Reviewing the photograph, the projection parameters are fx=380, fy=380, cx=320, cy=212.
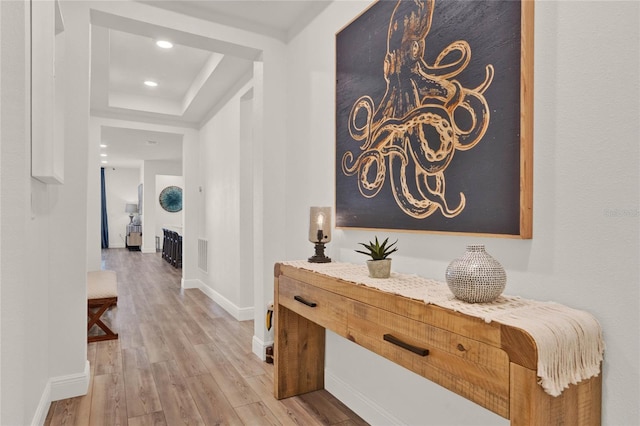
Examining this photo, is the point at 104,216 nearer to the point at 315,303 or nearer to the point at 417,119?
the point at 315,303

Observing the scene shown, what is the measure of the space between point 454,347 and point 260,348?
85.1 inches

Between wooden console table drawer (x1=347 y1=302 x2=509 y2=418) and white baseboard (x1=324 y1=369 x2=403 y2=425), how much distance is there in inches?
25.2

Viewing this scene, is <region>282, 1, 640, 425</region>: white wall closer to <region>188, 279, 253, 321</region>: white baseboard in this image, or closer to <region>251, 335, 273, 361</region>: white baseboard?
<region>251, 335, 273, 361</region>: white baseboard

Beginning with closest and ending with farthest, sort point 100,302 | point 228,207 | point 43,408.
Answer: point 43,408 < point 100,302 < point 228,207

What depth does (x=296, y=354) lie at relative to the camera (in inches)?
92.4

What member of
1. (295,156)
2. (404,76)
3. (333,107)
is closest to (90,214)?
(295,156)

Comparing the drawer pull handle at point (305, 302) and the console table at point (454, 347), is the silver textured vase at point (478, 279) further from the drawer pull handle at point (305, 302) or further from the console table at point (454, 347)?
the drawer pull handle at point (305, 302)

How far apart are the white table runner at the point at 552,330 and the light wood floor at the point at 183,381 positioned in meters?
1.23

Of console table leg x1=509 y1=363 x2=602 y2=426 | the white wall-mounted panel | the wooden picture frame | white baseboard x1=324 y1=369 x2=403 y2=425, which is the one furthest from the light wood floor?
the white wall-mounted panel

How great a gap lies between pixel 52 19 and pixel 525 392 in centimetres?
247

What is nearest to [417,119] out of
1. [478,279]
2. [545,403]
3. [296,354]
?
[478,279]

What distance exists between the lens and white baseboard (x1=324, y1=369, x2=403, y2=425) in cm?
193

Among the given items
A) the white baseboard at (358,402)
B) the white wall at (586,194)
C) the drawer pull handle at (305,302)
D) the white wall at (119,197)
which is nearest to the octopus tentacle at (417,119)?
the white wall at (586,194)

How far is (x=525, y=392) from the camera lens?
94 centimetres
